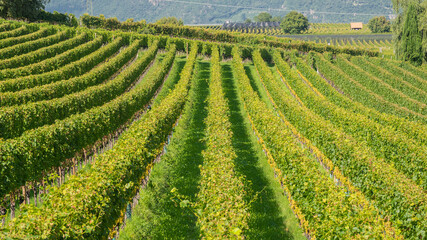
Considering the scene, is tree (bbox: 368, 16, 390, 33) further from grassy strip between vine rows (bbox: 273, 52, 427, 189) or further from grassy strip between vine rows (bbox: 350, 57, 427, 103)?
grassy strip between vine rows (bbox: 273, 52, 427, 189)

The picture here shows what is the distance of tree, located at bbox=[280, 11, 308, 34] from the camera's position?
162 meters

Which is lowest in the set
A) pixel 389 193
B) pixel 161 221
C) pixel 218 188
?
pixel 161 221

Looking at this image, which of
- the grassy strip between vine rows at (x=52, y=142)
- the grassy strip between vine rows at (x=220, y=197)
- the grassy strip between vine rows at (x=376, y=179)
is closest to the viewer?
the grassy strip between vine rows at (x=220, y=197)

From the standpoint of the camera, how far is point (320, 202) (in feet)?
40.0

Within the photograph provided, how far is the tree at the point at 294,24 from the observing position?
531 ft

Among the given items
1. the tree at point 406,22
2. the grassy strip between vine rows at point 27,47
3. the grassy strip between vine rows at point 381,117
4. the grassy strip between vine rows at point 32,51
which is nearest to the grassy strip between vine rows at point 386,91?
the grassy strip between vine rows at point 381,117

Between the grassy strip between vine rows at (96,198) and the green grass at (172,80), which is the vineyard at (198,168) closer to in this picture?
the grassy strip between vine rows at (96,198)

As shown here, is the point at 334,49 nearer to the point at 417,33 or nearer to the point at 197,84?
the point at 417,33

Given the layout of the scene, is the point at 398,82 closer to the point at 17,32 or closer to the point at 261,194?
the point at 261,194

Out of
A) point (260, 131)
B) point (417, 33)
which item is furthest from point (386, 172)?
point (417, 33)

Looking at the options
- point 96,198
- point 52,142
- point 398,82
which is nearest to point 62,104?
point 52,142

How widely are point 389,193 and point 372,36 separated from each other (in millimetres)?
139457

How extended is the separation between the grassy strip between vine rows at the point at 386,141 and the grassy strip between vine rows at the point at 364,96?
7465mm

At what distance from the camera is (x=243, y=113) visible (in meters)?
32.3
